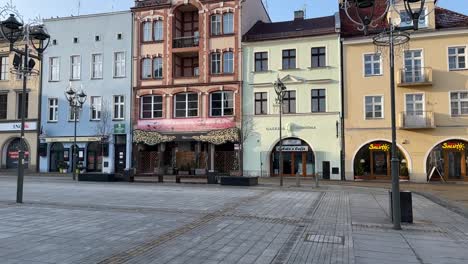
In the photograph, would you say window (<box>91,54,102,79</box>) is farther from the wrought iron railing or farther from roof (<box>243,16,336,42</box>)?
the wrought iron railing

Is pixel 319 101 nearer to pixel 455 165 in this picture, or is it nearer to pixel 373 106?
pixel 373 106

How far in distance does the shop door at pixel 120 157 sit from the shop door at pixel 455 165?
25.4 m

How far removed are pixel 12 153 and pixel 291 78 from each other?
2744 centimetres

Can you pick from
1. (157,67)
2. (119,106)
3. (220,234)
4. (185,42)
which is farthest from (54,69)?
(220,234)

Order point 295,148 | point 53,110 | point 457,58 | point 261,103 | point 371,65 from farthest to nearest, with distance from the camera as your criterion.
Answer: point 53,110
point 261,103
point 295,148
point 371,65
point 457,58

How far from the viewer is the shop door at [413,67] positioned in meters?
28.3

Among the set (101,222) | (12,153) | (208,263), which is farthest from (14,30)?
(12,153)

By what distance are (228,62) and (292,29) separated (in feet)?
20.2

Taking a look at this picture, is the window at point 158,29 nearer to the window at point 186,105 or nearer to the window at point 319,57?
the window at point 186,105

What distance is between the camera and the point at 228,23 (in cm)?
3362

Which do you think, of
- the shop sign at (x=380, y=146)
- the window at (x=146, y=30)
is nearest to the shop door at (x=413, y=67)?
the shop sign at (x=380, y=146)

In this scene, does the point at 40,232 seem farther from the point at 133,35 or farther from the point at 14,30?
the point at 133,35

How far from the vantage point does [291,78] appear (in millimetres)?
31375

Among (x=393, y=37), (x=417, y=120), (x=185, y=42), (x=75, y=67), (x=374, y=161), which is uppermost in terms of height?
(x=185, y=42)
